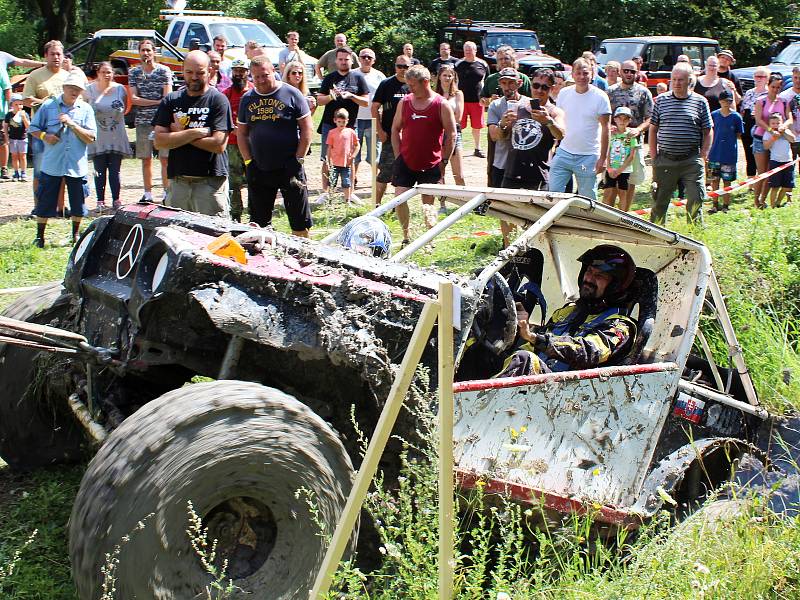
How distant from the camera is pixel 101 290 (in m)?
4.16

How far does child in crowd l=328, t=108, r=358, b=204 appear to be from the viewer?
38.1 feet

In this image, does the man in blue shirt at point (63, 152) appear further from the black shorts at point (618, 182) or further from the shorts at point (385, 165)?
the black shorts at point (618, 182)

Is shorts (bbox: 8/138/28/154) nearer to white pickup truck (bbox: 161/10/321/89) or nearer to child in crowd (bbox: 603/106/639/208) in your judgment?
white pickup truck (bbox: 161/10/321/89)

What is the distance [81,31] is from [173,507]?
1203 inches

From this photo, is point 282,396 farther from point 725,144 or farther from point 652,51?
point 652,51

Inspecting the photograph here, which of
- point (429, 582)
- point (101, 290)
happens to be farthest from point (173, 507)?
point (101, 290)

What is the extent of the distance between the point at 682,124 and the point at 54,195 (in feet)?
20.9

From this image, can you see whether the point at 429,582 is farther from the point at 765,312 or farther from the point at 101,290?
the point at 765,312

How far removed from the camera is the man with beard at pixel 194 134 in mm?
7684

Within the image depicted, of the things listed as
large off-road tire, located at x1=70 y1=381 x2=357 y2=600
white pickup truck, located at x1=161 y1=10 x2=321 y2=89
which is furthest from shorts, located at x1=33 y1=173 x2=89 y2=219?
white pickup truck, located at x1=161 y1=10 x2=321 y2=89

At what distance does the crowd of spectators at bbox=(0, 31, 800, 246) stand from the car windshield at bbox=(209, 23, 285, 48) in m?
5.74

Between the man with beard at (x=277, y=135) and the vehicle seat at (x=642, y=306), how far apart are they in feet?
12.5

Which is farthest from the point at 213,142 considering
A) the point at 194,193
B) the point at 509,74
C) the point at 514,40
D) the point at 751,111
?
the point at 514,40

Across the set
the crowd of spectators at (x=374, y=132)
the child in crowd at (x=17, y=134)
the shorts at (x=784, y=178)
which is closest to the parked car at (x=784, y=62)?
the crowd of spectators at (x=374, y=132)
